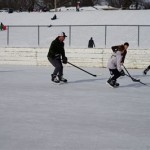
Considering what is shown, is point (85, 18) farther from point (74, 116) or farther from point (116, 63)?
point (74, 116)

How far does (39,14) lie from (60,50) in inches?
1230

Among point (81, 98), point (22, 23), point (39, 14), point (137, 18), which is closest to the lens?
point (81, 98)

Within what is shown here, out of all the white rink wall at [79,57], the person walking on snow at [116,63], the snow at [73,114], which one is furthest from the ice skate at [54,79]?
the white rink wall at [79,57]

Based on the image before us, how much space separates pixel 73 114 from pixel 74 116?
0.17 metres

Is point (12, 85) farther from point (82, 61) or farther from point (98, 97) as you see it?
point (82, 61)

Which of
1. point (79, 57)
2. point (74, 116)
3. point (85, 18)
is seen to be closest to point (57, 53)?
point (74, 116)

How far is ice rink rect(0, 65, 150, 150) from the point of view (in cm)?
499

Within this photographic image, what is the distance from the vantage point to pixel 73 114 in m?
6.75

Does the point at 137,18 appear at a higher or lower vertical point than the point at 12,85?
higher

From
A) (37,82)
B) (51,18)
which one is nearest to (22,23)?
(51,18)

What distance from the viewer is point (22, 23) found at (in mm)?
38219

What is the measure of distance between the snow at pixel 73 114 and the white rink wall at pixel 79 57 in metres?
2.34

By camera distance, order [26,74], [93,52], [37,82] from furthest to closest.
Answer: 1. [93,52]
2. [26,74]
3. [37,82]

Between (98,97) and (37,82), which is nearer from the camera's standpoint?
(98,97)
